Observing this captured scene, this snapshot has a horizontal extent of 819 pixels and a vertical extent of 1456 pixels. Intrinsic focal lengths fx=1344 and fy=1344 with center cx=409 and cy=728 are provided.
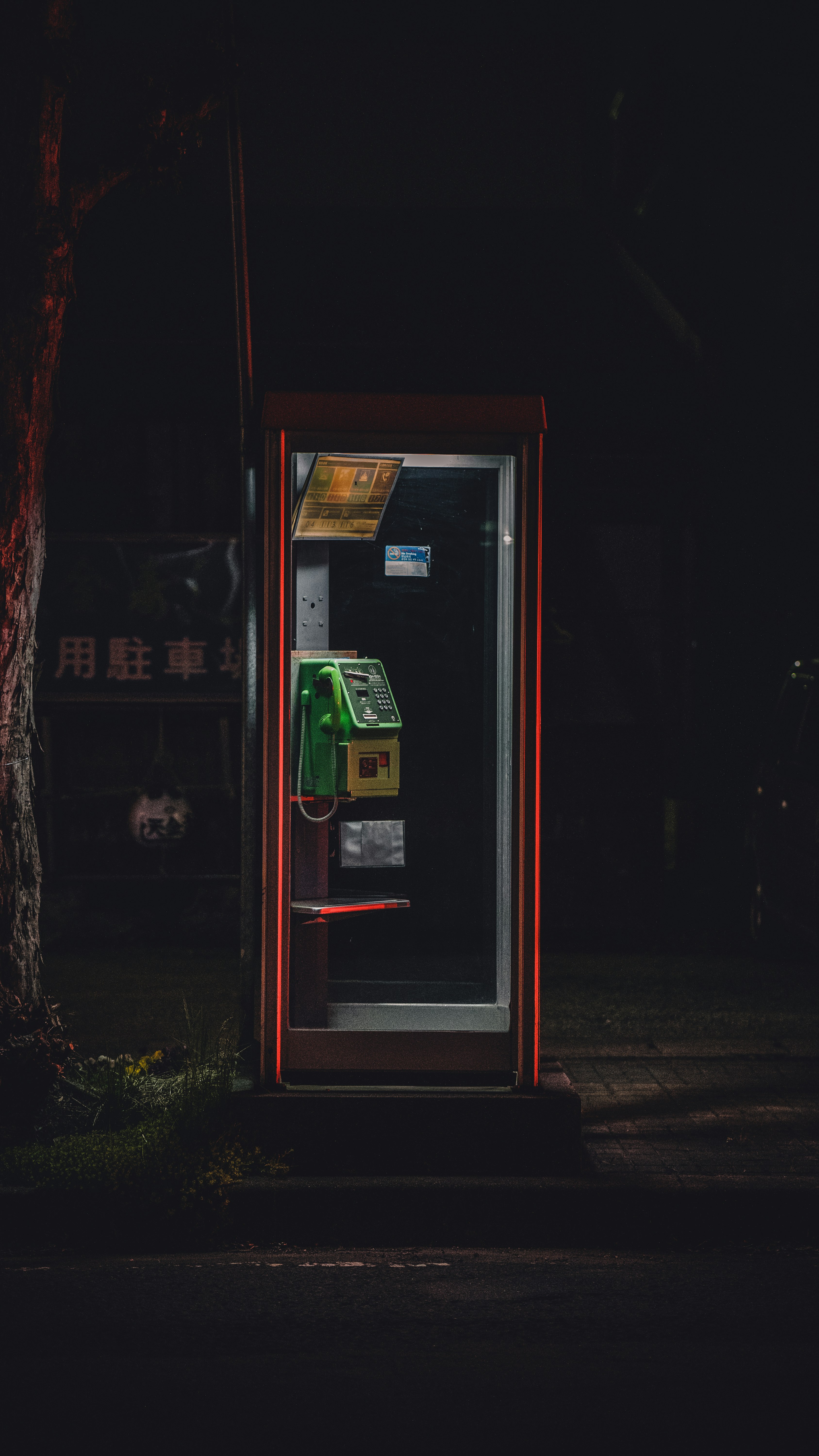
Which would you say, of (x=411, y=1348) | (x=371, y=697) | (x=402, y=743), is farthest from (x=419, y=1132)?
(x=371, y=697)

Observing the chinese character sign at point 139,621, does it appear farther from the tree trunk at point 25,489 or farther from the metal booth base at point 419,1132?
the metal booth base at point 419,1132

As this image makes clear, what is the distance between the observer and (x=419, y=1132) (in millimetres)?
5223

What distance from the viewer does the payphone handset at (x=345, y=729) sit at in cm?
553

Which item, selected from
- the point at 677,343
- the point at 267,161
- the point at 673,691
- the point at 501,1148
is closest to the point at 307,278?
the point at 267,161

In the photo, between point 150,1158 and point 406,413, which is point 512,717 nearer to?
point 406,413

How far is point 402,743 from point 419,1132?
1.60 meters

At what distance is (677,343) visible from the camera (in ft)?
33.4

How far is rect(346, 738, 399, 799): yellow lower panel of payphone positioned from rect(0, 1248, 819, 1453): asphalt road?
71.9 inches

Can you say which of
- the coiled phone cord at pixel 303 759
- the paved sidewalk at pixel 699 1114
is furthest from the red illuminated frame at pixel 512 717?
the paved sidewalk at pixel 699 1114

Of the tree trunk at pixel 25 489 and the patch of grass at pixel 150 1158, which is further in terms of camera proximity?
the tree trunk at pixel 25 489

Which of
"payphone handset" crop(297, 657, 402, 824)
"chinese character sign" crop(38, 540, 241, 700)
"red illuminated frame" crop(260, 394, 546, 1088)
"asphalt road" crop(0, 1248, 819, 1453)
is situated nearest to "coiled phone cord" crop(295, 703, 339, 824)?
"payphone handset" crop(297, 657, 402, 824)

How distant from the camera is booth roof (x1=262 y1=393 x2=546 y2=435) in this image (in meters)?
5.18

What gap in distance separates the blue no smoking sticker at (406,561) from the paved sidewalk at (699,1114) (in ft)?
8.16

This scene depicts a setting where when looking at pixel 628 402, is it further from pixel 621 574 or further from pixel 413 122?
pixel 413 122
